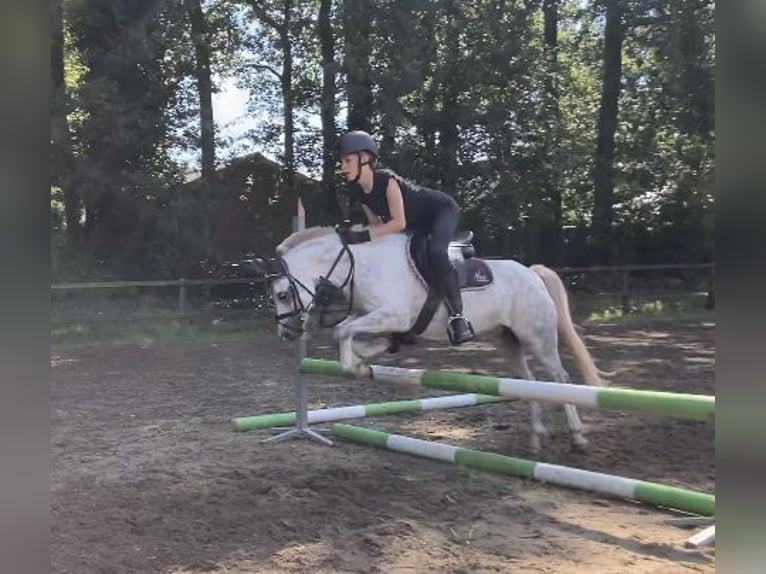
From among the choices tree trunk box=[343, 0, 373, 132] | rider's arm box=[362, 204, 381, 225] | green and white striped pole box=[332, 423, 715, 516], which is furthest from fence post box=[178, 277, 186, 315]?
rider's arm box=[362, 204, 381, 225]

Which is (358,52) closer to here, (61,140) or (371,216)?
(61,140)

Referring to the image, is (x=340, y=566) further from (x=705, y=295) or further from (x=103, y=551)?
(x=705, y=295)

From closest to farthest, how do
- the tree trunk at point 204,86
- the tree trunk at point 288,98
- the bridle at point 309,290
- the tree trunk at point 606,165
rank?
the bridle at point 309,290, the tree trunk at point 204,86, the tree trunk at point 288,98, the tree trunk at point 606,165

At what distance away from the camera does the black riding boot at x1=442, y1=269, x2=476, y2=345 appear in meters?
4.86

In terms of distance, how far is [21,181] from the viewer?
858 millimetres

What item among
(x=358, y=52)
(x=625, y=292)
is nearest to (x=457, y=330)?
(x=625, y=292)

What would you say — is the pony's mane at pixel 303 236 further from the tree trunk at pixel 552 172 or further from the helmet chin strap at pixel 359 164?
the tree trunk at pixel 552 172

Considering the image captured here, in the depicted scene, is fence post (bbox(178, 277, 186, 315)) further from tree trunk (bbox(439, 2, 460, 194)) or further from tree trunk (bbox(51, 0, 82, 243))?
tree trunk (bbox(439, 2, 460, 194))

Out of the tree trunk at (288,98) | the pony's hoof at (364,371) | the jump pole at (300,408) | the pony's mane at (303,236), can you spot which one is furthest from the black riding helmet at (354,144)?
the tree trunk at (288,98)

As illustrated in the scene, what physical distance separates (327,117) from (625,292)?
7810 millimetres

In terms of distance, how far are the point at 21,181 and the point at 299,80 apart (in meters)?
18.1

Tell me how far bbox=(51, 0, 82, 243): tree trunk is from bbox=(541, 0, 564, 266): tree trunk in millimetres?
10562

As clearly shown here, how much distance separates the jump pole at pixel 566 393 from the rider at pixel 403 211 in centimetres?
47

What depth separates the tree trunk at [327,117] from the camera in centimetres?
1750
